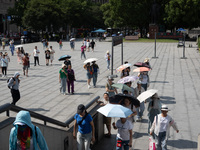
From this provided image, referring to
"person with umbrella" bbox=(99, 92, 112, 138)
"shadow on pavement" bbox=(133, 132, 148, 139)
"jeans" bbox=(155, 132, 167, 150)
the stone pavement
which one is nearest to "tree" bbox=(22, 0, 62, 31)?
the stone pavement

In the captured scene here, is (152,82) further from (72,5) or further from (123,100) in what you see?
(72,5)

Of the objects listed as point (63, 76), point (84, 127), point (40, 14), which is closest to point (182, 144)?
point (84, 127)

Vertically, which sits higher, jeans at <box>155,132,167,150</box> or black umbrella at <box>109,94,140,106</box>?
black umbrella at <box>109,94,140,106</box>

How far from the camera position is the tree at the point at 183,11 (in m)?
53.3

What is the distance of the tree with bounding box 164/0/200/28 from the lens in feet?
175

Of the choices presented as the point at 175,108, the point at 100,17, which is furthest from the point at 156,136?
the point at 100,17

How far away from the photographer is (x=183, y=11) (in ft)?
177

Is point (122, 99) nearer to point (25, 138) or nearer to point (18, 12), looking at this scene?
point (25, 138)

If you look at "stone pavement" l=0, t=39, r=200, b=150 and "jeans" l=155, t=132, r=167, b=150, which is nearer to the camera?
"jeans" l=155, t=132, r=167, b=150

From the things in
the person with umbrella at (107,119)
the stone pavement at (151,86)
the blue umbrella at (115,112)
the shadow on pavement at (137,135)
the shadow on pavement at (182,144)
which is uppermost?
the blue umbrella at (115,112)

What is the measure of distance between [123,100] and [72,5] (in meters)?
62.1

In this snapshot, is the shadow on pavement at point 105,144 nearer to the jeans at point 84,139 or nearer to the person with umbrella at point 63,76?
the jeans at point 84,139

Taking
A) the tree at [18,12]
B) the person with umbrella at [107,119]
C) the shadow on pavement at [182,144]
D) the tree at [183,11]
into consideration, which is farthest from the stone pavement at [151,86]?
the tree at [18,12]

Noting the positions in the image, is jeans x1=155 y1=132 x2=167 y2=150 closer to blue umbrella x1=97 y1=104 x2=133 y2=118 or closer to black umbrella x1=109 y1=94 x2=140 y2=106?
black umbrella x1=109 y1=94 x2=140 y2=106
